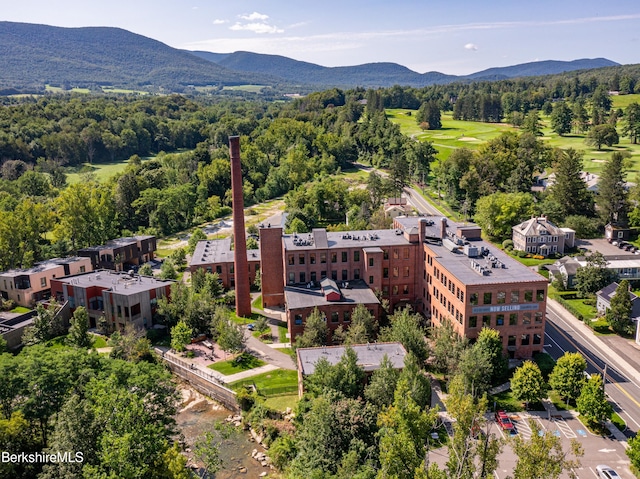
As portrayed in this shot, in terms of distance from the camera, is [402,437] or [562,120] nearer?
[402,437]

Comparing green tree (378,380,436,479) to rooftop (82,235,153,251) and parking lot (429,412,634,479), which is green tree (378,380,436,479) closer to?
parking lot (429,412,634,479)

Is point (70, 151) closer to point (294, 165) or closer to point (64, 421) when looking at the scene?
point (294, 165)

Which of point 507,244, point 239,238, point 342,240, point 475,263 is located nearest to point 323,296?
point 342,240

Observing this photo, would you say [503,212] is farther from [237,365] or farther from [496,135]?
[496,135]

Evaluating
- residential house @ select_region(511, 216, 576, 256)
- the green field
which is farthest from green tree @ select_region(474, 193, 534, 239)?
the green field

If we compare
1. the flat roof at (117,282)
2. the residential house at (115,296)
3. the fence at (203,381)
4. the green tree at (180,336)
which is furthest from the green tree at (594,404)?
the flat roof at (117,282)

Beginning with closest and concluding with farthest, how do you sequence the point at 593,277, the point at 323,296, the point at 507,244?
the point at 323,296 → the point at 593,277 → the point at 507,244

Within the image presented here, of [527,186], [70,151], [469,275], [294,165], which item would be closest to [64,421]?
[469,275]

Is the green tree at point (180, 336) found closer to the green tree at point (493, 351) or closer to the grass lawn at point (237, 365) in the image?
the grass lawn at point (237, 365)
